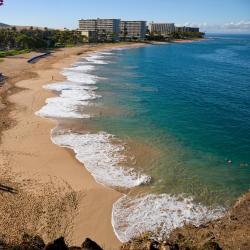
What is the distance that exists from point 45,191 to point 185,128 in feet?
53.6

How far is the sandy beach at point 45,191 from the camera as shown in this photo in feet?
57.3

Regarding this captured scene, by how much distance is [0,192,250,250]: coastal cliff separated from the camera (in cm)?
1170

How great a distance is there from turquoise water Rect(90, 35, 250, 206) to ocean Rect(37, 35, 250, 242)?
71 millimetres

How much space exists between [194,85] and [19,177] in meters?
38.8

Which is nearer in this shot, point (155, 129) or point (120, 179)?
point (120, 179)

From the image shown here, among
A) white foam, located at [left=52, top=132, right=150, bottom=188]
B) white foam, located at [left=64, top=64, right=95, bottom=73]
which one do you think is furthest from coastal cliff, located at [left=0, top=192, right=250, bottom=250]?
white foam, located at [left=64, top=64, right=95, bottom=73]

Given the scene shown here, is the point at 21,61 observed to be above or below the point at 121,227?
above

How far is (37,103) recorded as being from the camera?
133ft

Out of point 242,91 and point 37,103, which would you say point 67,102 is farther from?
point 242,91

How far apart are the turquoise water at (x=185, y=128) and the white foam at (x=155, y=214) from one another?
102 centimetres

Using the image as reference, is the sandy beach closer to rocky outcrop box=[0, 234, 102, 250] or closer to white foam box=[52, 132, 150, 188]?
white foam box=[52, 132, 150, 188]

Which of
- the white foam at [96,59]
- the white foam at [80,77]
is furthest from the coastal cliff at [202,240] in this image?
the white foam at [96,59]

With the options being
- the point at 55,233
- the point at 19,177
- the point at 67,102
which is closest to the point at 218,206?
the point at 55,233

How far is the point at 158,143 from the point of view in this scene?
2891 centimetres
